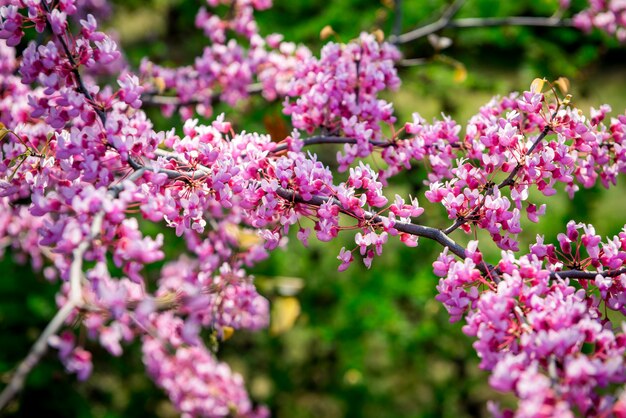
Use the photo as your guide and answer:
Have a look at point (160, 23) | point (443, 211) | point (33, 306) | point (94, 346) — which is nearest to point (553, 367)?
point (443, 211)

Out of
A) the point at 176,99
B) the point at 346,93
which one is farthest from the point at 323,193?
the point at 176,99

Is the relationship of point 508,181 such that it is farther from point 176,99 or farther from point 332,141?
point 176,99

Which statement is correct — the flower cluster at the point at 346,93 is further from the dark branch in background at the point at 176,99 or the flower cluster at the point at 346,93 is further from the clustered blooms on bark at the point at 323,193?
the dark branch in background at the point at 176,99

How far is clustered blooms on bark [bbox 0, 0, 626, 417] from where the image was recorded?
3.59ft

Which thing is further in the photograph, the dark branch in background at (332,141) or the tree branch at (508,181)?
the dark branch in background at (332,141)

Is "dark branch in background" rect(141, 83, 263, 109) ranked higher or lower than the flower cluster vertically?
higher

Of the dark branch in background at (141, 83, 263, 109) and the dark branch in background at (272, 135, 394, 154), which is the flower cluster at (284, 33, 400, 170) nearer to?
the dark branch in background at (272, 135, 394, 154)

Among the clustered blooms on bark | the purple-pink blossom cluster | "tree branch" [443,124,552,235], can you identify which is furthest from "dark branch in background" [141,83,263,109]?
the purple-pink blossom cluster

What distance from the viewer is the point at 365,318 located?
3283 mm

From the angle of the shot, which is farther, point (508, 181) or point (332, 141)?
point (332, 141)

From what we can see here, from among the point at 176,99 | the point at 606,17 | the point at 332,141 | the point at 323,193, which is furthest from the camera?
the point at 606,17

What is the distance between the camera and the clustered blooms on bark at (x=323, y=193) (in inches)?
43.1

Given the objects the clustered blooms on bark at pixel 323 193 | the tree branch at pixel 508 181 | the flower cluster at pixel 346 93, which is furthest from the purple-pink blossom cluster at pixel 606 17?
the tree branch at pixel 508 181

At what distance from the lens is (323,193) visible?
1479mm
